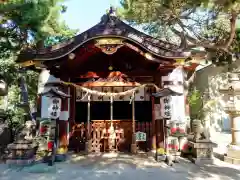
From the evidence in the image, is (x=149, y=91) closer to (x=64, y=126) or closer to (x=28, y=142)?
(x=64, y=126)

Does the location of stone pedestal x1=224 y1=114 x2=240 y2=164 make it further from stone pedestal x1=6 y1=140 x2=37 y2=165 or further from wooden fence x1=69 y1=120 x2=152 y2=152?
stone pedestal x1=6 y1=140 x2=37 y2=165

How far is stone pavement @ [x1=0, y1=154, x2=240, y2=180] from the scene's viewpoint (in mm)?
6754

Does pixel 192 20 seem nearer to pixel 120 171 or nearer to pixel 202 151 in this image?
pixel 202 151

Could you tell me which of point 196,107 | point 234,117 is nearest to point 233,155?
point 234,117

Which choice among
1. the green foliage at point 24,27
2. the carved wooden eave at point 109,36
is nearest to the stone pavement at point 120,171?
the carved wooden eave at point 109,36

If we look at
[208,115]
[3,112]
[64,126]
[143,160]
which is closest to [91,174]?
[143,160]

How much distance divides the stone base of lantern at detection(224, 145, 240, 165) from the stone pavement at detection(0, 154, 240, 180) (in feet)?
1.20

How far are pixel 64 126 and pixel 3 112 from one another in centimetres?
390

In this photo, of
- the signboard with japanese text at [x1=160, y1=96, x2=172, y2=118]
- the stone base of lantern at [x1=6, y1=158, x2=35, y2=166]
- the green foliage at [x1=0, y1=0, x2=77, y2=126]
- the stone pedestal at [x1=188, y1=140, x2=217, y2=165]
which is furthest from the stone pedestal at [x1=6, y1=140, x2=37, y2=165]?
the stone pedestal at [x1=188, y1=140, x2=217, y2=165]

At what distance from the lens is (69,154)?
9711mm

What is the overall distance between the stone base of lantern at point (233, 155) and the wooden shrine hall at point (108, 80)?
2.51 metres

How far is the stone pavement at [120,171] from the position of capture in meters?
6.75

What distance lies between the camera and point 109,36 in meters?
8.13

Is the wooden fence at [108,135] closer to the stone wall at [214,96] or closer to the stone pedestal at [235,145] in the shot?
the stone pedestal at [235,145]
